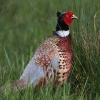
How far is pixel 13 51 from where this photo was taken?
35.6 ft

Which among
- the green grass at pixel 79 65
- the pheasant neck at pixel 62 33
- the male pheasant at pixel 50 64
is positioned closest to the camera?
the green grass at pixel 79 65

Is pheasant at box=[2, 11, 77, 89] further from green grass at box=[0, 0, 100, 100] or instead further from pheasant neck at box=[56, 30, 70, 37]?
green grass at box=[0, 0, 100, 100]

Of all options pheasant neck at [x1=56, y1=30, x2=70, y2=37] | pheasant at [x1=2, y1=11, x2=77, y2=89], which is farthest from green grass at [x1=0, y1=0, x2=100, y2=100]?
pheasant neck at [x1=56, y1=30, x2=70, y2=37]

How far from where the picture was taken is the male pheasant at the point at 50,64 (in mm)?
7875

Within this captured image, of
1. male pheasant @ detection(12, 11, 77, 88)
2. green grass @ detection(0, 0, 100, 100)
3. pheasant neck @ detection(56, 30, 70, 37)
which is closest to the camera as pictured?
green grass @ detection(0, 0, 100, 100)

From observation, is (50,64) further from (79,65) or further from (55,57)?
(79,65)

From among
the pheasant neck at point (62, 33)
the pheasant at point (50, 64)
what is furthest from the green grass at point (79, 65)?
the pheasant neck at point (62, 33)

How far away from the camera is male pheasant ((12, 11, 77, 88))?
310 inches

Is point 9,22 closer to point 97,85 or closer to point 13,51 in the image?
point 13,51

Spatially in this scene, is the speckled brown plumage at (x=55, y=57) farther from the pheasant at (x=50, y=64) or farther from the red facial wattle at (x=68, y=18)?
the red facial wattle at (x=68, y=18)

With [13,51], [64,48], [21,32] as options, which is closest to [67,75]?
[64,48]

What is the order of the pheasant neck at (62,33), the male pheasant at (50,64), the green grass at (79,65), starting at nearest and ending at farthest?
1. the green grass at (79,65)
2. the male pheasant at (50,64)
3. the pheasant neck at (62,33)

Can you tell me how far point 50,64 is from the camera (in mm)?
7930

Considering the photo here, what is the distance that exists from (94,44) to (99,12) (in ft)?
1.61
